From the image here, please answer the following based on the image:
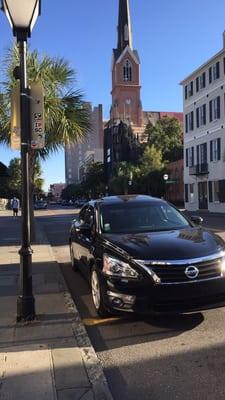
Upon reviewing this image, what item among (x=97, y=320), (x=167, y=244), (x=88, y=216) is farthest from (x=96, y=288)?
(x=88, y=216)

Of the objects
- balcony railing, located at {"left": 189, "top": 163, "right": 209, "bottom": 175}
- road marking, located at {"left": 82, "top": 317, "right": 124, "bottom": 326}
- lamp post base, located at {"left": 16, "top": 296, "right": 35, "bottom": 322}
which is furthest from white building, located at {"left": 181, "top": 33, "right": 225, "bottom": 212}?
lamp post base, located at {"left": 16, "top": 296, "right": 35, "bottom": 322}

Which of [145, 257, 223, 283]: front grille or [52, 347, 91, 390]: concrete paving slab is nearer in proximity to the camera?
[52, 347, 91, 390]: concrete paving slab

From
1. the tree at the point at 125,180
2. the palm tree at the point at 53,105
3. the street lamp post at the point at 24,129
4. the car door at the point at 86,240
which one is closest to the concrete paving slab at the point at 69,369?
the street lamp post at the point at 24,129

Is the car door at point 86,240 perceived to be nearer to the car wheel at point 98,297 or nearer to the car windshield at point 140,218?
the car windshield at point 140,218

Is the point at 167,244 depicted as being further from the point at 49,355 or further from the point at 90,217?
the point at 90,217

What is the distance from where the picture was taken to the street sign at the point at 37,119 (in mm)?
6898

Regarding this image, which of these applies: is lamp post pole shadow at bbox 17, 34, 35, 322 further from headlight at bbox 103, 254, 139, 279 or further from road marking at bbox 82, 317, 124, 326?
headlight at bbox 103, 254, 139, 279

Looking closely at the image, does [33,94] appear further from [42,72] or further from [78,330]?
[42,72]

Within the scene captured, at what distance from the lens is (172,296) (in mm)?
6148

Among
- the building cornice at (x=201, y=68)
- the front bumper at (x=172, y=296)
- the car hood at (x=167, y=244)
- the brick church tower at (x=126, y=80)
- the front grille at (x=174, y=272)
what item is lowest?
the front bumper at (x=172, y=296)

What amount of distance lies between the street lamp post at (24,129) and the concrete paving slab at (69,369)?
121cm

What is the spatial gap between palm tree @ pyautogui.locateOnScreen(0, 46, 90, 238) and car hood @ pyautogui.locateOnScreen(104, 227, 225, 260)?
952 cm

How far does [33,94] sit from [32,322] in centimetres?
297

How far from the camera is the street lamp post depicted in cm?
659
